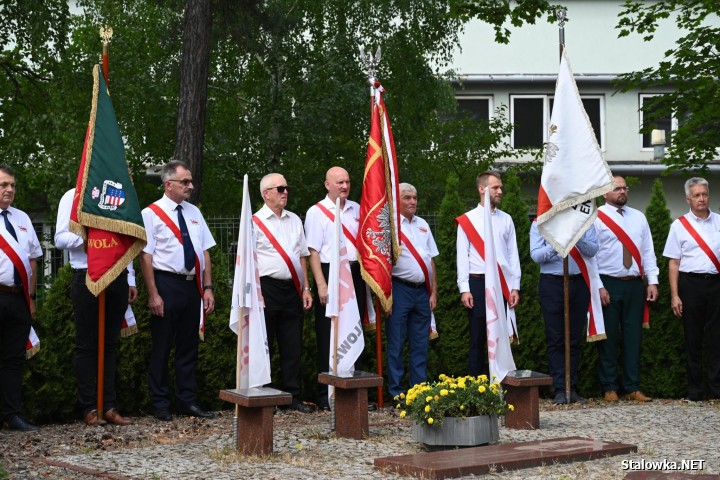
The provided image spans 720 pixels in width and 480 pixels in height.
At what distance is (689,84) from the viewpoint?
15672 millimetres

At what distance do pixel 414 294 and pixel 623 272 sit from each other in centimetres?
235

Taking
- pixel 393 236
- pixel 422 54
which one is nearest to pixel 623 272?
pixel 393 236

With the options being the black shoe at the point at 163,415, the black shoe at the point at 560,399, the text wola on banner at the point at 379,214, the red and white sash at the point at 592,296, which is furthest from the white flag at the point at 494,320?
the black shoe at the point at 163,415

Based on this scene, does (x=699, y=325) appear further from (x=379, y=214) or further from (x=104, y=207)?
(x=104, y=207)

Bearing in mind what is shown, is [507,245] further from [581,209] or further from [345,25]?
[345,25]

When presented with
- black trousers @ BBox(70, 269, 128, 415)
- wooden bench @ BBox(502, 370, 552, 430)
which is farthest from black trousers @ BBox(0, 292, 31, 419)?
wooden bench @ BBox(502, 370, 552, 430)

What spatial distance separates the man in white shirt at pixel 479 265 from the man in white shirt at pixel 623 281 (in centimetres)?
114

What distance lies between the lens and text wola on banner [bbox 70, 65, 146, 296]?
9.02m

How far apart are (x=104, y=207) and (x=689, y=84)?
9904 millimetres

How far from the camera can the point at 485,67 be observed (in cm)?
2934

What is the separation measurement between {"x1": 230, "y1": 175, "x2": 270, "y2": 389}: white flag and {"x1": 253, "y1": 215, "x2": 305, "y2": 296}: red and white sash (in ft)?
6.80

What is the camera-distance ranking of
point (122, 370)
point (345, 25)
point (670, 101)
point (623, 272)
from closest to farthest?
point (122, 370) → point (623, 272) → point (670, 101) → point (345, 25)

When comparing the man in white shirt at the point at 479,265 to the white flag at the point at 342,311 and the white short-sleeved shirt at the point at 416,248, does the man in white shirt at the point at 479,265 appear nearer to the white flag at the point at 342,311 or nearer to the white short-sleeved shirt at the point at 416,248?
the white short-sleeved shirt at the point at 416,248

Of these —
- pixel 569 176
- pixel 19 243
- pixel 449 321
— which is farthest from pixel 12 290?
pixel 569 176
